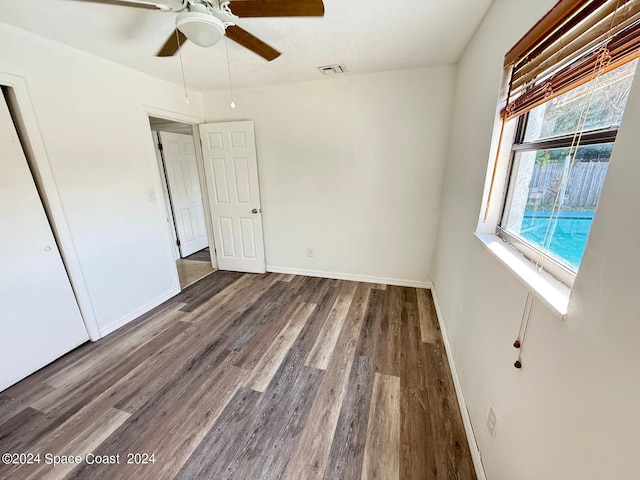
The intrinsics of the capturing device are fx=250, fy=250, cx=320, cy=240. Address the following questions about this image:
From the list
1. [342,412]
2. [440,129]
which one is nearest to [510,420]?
[342,412]

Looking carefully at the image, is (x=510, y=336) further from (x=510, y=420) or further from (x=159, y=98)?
(x=159, y=98)

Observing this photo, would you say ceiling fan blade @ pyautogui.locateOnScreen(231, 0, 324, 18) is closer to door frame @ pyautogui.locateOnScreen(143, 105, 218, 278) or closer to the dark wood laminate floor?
door frame @ pyautogui.locateOnScreen(143, 105, 218, 278)

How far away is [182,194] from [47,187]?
2.37 metres

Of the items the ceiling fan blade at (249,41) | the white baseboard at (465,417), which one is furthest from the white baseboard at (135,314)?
the white baseboard at (465,417)

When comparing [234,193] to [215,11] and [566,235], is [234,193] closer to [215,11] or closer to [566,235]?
[215,11]

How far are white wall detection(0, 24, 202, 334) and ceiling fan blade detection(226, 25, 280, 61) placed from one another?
1.52 meters

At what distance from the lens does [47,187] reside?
1892mm

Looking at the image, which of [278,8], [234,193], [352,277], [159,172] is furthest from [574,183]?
[159,172]

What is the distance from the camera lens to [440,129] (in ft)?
8.45

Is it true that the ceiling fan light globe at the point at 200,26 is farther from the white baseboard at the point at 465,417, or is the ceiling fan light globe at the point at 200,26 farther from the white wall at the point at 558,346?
the white baseboard at the point at 465,417

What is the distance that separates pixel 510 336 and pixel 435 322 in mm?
1431

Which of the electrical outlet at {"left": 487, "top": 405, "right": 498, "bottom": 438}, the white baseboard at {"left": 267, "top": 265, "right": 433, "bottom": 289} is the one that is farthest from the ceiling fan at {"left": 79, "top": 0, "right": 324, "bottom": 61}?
the white baseboard at {"left": 267, "top": 265, "right": 433, "bottom": 289}

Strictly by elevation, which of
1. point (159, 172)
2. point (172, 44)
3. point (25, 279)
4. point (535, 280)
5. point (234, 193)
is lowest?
point (25, 279)

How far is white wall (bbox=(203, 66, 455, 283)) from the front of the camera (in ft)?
8.59
